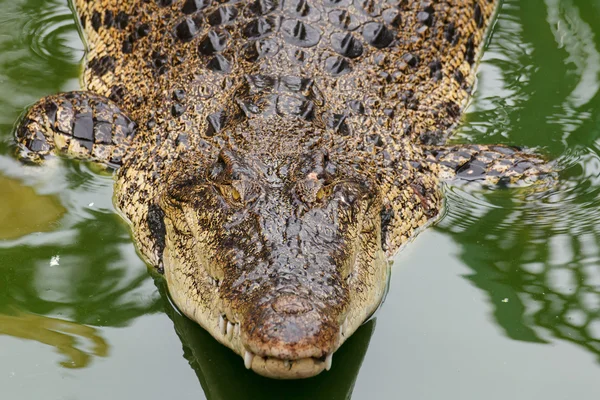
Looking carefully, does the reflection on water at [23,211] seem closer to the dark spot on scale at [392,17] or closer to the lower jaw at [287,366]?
the lower jaw at [287,366]

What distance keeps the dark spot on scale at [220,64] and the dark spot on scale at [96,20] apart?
141 centimetres

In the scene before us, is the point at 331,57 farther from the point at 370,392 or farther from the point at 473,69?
the point at 370,392

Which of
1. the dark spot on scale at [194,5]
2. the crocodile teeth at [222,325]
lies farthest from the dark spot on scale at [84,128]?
the crocodile teeth at [222,325]

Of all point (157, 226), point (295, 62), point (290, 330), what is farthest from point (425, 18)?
point (290, 330)

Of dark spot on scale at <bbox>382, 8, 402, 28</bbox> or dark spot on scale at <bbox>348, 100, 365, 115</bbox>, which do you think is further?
dark spot on scale at <bbox>382, 8, 402, 28</bbox>

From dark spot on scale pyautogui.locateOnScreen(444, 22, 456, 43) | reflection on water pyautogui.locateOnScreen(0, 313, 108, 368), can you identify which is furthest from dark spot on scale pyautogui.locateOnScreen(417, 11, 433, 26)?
reflection on water pyautogui.locateOnScreen(0, 313, 108, 368)

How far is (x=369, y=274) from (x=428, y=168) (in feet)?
4.23

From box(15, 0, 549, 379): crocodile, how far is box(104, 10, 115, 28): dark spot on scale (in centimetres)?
2

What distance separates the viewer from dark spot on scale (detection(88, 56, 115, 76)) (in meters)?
6.05

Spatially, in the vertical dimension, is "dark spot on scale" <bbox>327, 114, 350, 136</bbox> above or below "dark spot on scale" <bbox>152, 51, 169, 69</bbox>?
below

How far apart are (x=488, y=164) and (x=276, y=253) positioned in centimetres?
201

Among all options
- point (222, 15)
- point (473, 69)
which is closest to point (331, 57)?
point (222, 15)

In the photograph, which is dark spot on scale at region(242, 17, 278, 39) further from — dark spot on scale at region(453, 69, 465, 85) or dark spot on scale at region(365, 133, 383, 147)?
dark spot on scale at region(453, 69, 465, 85)

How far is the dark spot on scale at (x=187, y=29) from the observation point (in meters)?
5.61
